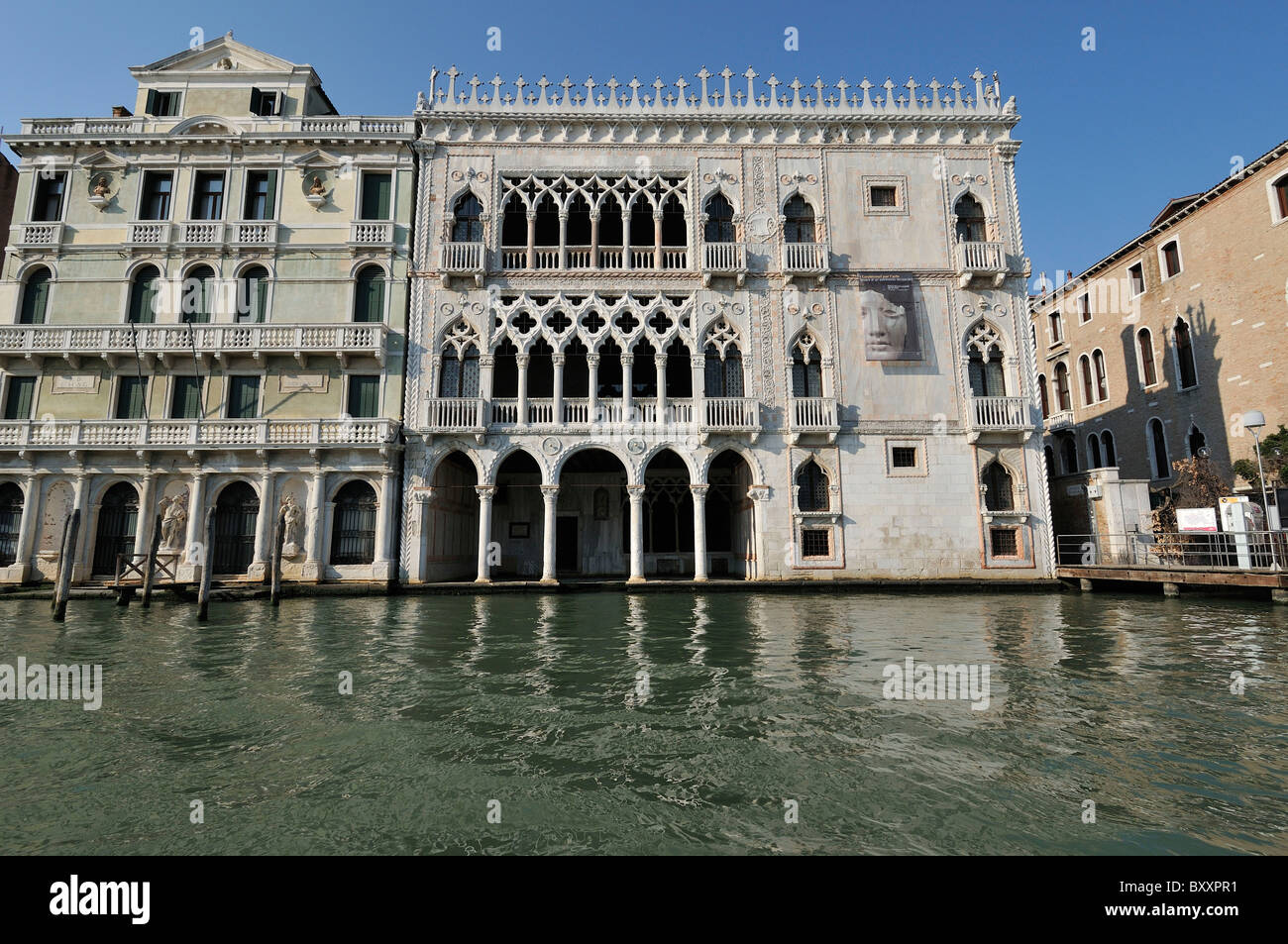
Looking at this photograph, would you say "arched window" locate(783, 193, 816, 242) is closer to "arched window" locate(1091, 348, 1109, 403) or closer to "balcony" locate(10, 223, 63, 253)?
"arched window" locate(1091, 348, 1109, 403)

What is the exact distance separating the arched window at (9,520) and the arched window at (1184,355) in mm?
41346

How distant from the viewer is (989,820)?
11.6ft

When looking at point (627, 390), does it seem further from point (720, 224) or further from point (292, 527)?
point (292, 527)

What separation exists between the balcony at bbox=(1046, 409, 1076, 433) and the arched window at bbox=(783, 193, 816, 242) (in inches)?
720

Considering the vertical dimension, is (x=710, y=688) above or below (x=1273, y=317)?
below

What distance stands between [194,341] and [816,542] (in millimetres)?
20538

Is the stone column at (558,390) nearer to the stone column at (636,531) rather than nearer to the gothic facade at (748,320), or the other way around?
the gothic facade at (748,320)

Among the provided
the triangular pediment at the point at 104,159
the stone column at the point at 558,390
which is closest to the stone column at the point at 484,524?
the stone column at the point at 558,390

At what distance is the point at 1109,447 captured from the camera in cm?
2811

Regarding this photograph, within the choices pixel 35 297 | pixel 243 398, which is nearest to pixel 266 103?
pixel 35 297

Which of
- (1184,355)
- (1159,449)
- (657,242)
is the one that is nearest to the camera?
(657,242)
